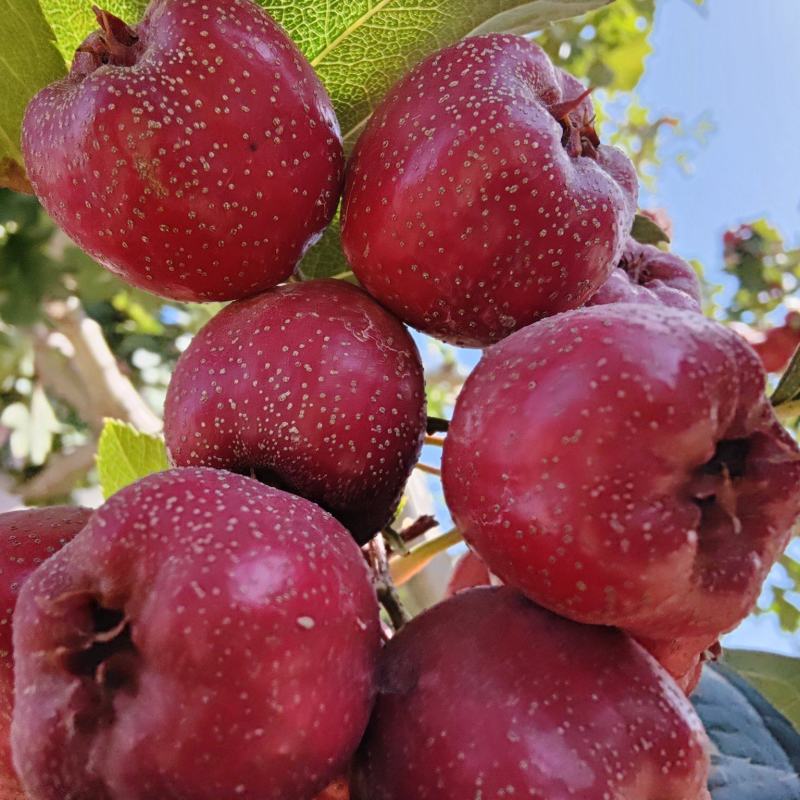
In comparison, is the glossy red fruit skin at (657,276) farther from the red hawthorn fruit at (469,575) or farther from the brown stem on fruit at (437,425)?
the red hawthorn fruit at (469,575)

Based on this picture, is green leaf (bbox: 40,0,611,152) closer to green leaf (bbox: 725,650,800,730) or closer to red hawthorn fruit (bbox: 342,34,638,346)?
red hawthorn fruit (bbox: 342,34,638,346)

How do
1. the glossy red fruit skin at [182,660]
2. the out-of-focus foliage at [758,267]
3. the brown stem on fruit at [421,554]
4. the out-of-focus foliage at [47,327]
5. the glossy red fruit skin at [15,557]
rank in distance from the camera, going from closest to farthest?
the glossy red fruit skin at [182,660] → the glossy red fruit skin at [15,557] → the brown stem on fruit at [421,554] → the out-of-focus foliage at [47,327] → the out-of-focus foliage at [758,267]

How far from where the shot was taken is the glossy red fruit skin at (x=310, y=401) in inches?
22.5

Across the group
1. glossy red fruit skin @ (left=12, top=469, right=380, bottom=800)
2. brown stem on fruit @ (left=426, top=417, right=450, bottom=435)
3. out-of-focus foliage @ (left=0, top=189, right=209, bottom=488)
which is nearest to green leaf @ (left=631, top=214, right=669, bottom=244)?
brown stem on fruit @ (left=426, top=417, right=450, bottom=435)

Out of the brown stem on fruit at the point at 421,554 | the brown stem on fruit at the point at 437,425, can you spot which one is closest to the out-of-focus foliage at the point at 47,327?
the brown stem on fruit at the point at 421,554

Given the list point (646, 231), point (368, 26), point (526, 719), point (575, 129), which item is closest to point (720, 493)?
point (526, 719)

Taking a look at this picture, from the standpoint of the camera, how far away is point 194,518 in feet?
1.49

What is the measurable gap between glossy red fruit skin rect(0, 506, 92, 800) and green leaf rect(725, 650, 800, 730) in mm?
898

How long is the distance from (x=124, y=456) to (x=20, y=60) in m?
0.42

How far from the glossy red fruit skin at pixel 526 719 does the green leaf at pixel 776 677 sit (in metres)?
0.60

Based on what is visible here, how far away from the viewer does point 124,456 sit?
3.03 ft

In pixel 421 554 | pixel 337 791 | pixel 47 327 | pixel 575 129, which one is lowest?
pixel 47 327

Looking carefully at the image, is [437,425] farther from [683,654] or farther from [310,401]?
[683,654]

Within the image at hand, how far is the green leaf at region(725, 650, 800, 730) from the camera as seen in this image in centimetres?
106
